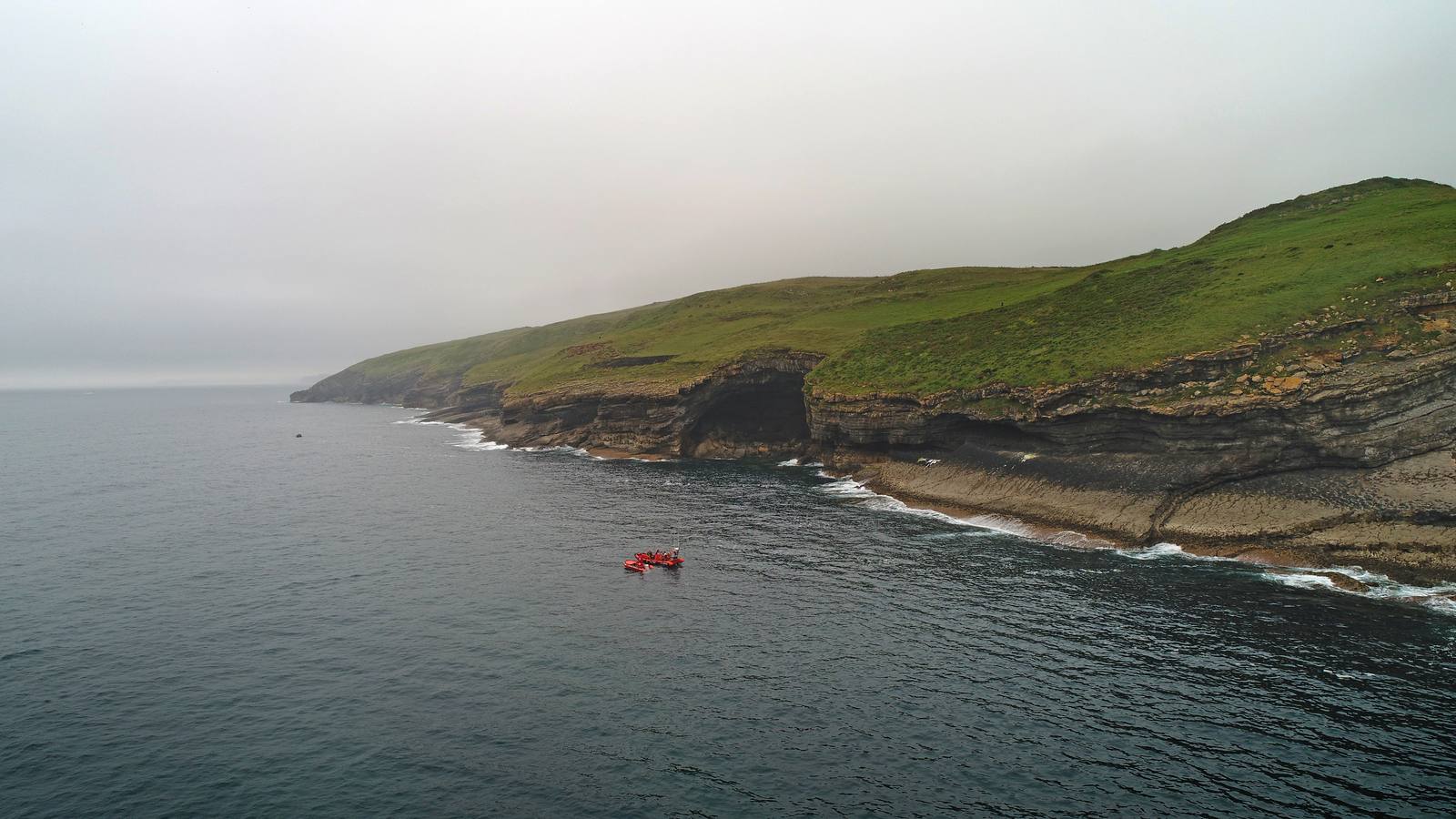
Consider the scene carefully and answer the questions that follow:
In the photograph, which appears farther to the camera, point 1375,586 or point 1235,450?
point 1235,450

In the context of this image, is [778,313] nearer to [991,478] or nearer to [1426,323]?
[991,478]

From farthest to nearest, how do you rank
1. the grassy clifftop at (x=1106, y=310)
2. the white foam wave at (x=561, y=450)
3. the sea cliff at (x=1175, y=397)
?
the white foam wave at (x=561, y=450)
the grassy clifftop at (x=1106, y=310)
the sea cliff at (x=1175, y=397)

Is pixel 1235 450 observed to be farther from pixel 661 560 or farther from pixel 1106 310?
pixel 661 560

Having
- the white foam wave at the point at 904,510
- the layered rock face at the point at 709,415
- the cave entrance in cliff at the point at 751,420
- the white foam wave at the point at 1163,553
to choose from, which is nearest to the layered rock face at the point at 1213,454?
the white foam wave at the point at 1163,553

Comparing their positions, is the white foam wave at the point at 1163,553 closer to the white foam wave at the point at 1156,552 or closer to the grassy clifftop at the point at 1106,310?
the white foam wave at the point at 1156,552

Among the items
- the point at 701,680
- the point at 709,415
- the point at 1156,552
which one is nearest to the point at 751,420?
the point at 709,415

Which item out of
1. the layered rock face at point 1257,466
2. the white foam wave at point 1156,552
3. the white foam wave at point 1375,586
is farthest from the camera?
the white foam wave at point 1156,552

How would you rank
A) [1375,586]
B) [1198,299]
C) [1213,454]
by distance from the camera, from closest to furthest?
[1375,586]
[1213,454]
[1198,299]
